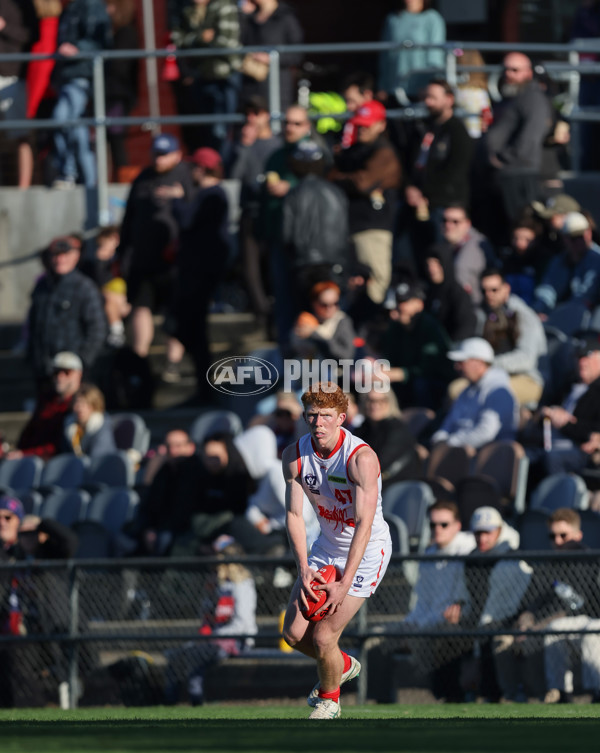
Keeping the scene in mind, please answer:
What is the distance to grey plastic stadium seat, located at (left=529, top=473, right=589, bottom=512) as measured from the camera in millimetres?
11094

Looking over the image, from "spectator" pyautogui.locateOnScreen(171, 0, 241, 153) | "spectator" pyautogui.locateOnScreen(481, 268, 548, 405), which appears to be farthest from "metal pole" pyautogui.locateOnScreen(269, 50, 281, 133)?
"spectator" pyautogui.locateOnScreen(481, 268, 548, 405)

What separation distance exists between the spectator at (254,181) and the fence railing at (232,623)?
14.0 feet

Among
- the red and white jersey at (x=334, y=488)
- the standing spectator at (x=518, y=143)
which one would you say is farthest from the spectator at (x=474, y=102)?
the red and white jersey at (x=334, y=488)

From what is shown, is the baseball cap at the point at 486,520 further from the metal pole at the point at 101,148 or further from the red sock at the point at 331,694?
the metal pole at the point at 101,148

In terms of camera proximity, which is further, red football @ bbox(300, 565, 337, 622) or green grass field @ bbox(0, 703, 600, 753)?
red football @ bbox(300, 565, 337, 622)

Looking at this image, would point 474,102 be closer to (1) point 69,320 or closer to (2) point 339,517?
(1) point 69,320

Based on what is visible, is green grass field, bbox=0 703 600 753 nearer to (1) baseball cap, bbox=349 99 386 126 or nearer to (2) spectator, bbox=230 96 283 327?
(2) spectator, bbox=230 96 283 327

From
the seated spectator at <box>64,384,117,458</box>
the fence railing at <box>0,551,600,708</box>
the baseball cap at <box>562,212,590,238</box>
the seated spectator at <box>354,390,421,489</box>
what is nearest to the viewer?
the fence railing at <box>0,551,600,708</box>

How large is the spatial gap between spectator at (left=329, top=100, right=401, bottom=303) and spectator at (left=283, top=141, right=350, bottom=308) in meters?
0.51

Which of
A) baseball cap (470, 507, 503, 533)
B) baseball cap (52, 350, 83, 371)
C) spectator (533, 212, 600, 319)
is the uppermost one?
spectator (533, 212, 600, 319)

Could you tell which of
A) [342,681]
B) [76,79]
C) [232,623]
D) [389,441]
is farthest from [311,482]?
[76,79]

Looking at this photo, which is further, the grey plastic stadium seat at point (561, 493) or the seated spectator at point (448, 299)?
the seated spectator at point (448, 299)

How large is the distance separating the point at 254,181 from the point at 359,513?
752 cm

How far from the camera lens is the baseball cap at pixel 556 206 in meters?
13.6
